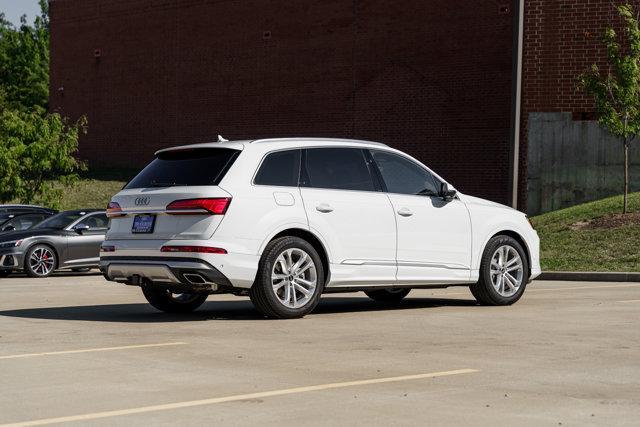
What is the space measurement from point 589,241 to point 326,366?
1662cm

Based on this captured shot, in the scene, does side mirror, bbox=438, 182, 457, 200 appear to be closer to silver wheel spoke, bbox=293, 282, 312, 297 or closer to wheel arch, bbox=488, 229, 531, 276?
wheel arch, bbox=488, 229, 531, 276

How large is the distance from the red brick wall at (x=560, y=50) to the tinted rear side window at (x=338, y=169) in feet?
64.1

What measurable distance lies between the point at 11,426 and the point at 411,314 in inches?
283

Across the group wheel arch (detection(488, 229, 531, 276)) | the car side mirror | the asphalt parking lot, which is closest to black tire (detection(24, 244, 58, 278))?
the car side mirror

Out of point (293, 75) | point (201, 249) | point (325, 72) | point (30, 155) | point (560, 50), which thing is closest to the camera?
point (201, 249)

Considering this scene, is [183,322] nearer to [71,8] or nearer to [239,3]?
[239,3]

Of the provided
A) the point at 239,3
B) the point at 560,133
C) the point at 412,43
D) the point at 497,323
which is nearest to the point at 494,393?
the point at 497,323

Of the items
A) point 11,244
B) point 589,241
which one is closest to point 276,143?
point 11,244

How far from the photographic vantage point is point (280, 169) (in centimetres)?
1224

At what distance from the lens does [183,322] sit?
11922 millimetres

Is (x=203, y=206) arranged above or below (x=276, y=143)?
below

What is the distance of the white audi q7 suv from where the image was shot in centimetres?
1155

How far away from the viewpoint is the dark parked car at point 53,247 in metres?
22.3

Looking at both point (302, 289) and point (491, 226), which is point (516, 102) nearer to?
point (491, 226)
